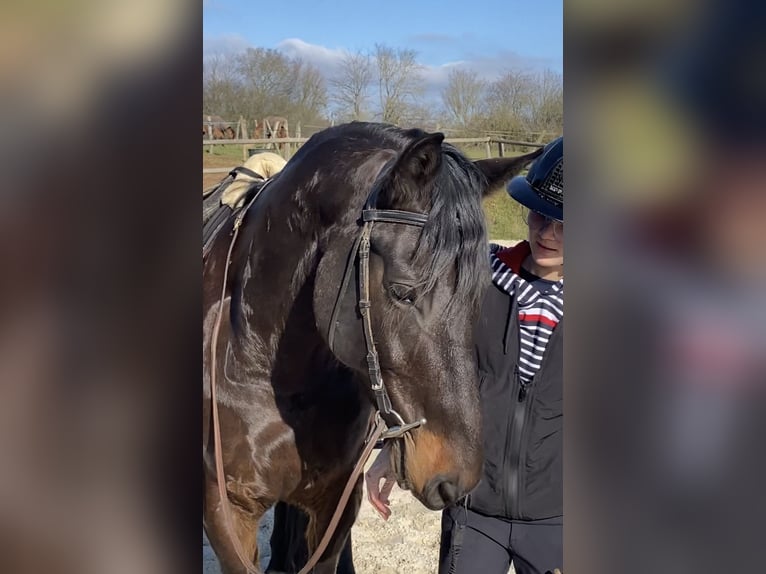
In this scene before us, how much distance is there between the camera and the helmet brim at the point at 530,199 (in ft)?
5.55

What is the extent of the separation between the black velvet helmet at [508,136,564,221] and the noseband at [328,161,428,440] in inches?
11.3

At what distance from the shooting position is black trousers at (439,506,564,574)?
1911mm

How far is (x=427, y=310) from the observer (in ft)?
5.22

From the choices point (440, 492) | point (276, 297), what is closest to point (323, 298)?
point (276, 297)

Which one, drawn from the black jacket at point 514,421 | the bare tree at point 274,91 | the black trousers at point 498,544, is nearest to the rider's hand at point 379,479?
the black trousers at point 498,544

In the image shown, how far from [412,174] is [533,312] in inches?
20.1

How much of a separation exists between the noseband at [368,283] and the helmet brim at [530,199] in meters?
0.28

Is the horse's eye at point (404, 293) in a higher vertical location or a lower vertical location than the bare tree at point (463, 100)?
lower

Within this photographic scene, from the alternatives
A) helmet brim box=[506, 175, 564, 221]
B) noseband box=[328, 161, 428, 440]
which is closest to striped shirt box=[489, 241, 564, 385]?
helmet brim box=[506, 175, 564, 221]

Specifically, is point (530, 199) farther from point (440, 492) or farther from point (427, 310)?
point (440, 492)

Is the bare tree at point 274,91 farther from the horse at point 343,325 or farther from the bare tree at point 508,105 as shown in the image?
the horse at point 343,325
